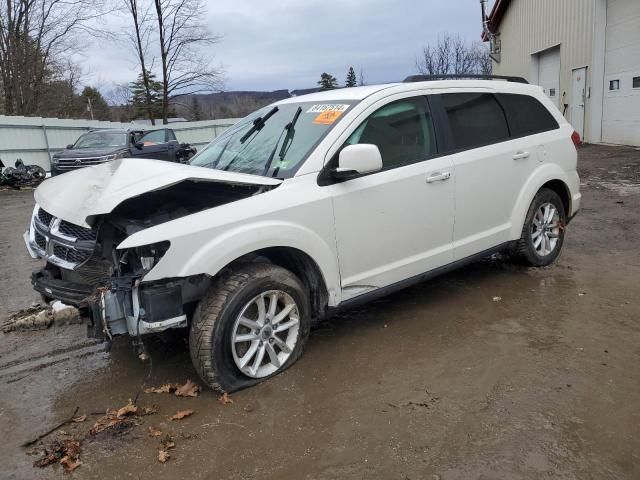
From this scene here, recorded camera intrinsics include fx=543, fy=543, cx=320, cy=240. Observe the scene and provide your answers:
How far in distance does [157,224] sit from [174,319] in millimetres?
573

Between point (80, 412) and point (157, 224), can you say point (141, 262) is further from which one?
point (80, 412)

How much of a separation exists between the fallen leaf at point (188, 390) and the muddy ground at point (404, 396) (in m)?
Result: 0.04

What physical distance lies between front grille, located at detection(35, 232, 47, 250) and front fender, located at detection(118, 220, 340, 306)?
120cm

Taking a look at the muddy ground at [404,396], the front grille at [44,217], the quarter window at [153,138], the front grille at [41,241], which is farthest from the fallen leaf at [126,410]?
the quarter window at [153,138]

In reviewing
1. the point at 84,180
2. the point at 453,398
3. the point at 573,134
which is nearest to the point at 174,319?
the point at 84,180

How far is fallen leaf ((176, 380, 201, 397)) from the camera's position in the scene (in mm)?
3404

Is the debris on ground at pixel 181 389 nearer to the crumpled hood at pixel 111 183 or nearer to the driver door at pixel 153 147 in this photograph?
the crumpled hood at pixel 111 183

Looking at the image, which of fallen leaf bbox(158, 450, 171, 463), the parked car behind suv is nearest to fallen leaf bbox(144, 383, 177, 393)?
fallen leaf bbox(158, 450, 171, 463)

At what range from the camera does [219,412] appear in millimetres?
3209

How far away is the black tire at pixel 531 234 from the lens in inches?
203

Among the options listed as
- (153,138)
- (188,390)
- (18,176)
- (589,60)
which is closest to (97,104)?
(18,176)

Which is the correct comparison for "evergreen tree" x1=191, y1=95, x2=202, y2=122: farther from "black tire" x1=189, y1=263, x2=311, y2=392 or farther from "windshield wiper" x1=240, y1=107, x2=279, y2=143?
"black tire" x1=189, y1=263, x2=311, y2=392

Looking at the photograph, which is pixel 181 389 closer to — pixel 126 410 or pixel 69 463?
pixel 126 410

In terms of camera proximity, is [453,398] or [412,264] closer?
[453,398]
